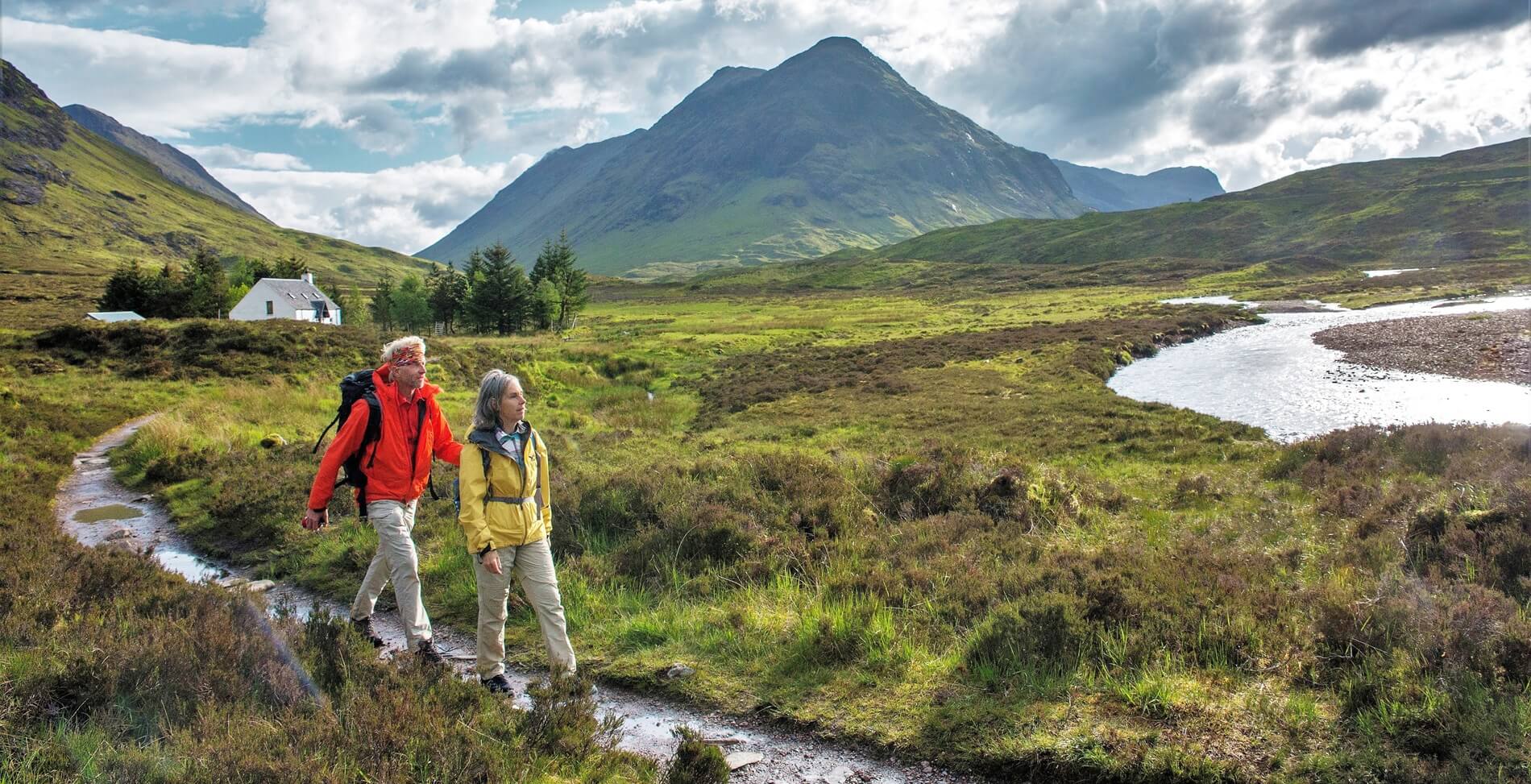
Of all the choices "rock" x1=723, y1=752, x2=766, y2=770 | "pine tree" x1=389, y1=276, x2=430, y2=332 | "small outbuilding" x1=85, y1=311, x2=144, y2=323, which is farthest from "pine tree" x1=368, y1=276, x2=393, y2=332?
"rock" x1=723, y1=752, x2=766, y2=770

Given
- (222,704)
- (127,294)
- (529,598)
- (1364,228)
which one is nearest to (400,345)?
(529,598)

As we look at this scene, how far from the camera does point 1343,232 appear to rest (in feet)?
519

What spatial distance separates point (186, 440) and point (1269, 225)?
213706 mm

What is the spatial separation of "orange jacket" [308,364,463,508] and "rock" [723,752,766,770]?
3784 mm

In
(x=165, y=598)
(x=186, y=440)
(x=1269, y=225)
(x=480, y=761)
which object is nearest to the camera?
(x=480, y=761)

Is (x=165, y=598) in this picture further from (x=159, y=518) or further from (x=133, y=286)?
(x=133, y=286)

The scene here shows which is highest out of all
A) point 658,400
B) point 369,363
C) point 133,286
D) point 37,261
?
point 37,261

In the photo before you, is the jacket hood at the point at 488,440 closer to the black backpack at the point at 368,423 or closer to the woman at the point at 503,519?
the woman at the point at 503,519

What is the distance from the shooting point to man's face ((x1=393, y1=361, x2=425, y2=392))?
24.8 feet

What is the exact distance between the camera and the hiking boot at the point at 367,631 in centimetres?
793

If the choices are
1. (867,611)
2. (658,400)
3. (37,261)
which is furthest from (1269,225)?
(37,261)

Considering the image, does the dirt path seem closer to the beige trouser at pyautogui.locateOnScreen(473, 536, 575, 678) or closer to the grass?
the beige trouser at pyautogui.locateOnScreen(473, 536, 575, 678)

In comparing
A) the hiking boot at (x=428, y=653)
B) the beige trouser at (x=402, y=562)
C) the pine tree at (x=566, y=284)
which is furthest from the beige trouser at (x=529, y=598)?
the pine tree at (x=566, y=284)

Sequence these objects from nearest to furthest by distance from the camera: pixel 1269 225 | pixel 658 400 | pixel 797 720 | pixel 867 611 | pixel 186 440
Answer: pixel 797 720 < pixel 867 611 < pixel 186 440 < pixel 658 400 < pixel 1269 225
